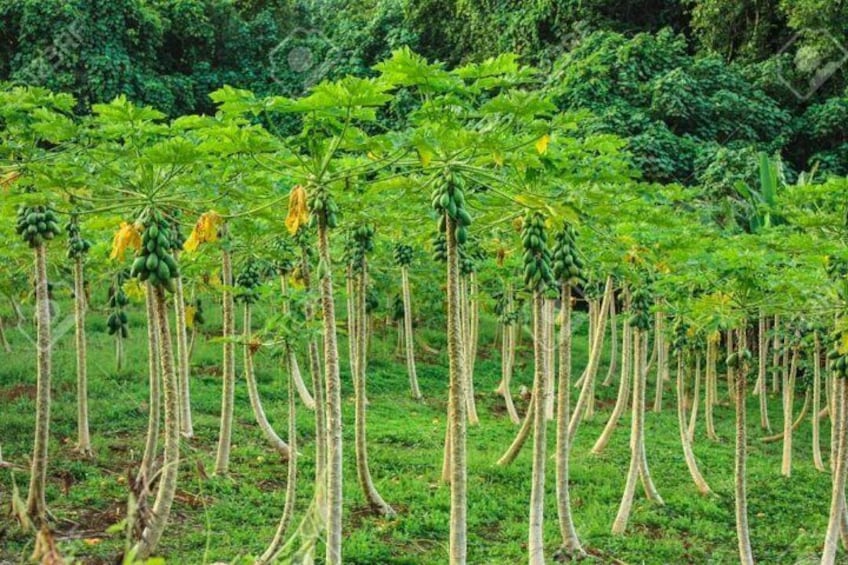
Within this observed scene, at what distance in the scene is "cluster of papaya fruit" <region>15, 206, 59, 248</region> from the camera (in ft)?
29.1

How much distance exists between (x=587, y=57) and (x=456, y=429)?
20.0 metres

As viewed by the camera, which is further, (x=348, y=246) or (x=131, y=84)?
(x=131, y=84)

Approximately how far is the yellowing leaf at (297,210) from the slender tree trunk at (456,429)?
1.25 m

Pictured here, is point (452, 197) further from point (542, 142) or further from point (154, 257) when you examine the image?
point (154, 257)

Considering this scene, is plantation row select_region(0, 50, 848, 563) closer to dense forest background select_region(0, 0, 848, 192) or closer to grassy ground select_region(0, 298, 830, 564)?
grassy ground select_region(0, 298, 830, 564)

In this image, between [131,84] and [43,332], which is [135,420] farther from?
[131,84]

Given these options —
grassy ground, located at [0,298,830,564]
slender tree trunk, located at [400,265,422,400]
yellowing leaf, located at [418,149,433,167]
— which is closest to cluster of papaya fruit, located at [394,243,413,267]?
slender tree trunk, located at [400,265,422,400]

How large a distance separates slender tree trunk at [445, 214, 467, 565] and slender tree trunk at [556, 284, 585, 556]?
233cm

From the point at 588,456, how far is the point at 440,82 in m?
10.2

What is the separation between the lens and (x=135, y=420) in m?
14.7

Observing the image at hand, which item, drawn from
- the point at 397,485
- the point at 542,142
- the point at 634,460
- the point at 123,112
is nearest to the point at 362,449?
the point at 397,485

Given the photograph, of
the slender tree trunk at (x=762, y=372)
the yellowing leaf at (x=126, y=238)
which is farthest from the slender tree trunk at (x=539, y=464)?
the slender tree trunk at (x=762, y=372)

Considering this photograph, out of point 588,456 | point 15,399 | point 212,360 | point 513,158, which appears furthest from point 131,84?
point 513,158

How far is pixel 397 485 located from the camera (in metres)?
12.0
